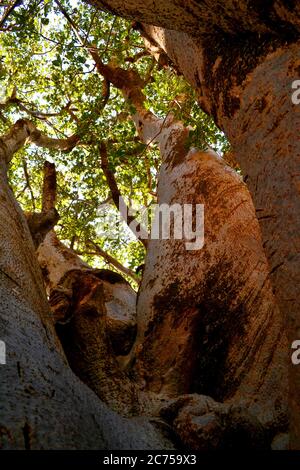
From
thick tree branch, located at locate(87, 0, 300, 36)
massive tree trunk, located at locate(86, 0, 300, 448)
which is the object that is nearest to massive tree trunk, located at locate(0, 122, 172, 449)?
massive tree trunk, located at locate(86, 0, 300, 448)

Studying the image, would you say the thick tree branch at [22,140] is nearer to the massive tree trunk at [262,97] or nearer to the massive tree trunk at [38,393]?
the massive tree trunk at [38,393]

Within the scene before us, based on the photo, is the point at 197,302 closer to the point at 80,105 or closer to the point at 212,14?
the point at 212,14

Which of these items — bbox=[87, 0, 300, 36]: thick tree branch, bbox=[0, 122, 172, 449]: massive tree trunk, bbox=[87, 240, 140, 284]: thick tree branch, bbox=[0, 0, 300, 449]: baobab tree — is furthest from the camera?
bbox=[87, 240, 140, 284]: thick tree branch

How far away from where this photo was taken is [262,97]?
1715 mm

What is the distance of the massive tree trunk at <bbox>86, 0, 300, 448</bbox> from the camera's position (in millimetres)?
1349

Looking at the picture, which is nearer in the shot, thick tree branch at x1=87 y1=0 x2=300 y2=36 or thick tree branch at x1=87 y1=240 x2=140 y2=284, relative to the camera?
thick tree branch at x1=87 y1=0 x2=300 y2=36

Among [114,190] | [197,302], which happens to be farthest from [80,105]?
[197,302]

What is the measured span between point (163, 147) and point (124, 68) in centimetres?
341

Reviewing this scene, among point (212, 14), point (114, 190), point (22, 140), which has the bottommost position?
point (212, 14)

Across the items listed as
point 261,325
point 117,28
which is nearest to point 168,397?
point 261,325

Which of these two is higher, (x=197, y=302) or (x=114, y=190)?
(x=114, y=190)

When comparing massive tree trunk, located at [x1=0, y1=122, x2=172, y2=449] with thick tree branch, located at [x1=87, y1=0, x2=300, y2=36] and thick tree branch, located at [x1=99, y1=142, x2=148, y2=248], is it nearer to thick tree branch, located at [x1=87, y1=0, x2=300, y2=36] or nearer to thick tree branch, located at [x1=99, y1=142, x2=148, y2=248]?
thick tree branch, located at [x1=87, y1=0, x2=300, y2=36]

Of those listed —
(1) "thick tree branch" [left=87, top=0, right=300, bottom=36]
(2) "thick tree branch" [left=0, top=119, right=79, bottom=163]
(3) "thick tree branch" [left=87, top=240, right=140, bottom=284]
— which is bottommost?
(3) "thick tree branch" [left=87, top=240, right=140, bottom=284]

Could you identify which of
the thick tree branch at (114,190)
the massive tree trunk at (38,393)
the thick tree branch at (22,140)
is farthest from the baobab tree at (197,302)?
the thick tree branch at (114,190)
